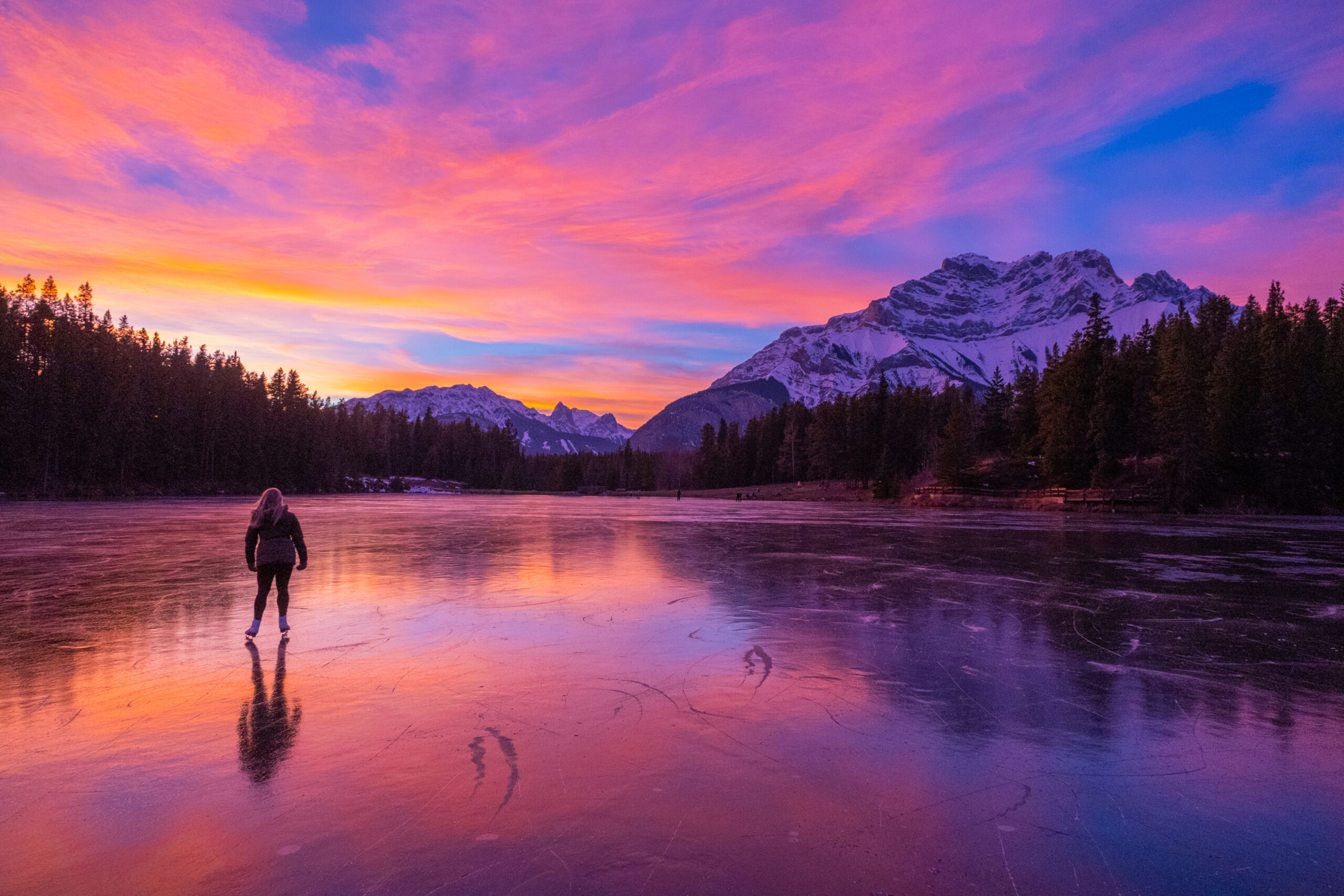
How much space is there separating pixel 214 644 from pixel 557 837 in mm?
7195

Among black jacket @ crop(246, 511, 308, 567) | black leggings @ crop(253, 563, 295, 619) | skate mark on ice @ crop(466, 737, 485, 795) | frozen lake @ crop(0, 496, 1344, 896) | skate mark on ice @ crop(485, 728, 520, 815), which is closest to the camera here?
frozen lake @ crop(0, 496, 1344, 896)

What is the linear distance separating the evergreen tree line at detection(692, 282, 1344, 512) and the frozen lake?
5503 cm

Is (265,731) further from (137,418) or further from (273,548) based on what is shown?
(137,418)

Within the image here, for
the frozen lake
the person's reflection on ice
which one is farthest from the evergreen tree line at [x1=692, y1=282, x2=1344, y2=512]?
the person's reflection on ice

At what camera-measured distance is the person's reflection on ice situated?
4.93 metres

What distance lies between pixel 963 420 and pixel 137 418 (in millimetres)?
92281

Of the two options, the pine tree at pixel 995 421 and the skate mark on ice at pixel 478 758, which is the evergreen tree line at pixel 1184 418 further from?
the skate mark on ice at pixel 478 758

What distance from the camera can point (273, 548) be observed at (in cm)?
991

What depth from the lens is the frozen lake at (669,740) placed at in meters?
3.63

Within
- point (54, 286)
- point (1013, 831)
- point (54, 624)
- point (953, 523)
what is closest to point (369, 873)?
point (1013, 831)

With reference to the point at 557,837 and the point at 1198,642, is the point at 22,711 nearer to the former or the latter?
the point at 557,837

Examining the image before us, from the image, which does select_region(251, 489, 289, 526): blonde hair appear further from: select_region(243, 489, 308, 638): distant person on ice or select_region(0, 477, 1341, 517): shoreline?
select_region(0, 477, 1341, 517): shoreline

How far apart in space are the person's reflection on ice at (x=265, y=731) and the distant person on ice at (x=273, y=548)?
261 centimetres

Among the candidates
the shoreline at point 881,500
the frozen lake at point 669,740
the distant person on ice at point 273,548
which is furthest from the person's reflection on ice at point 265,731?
the shoreline at point 881,500
